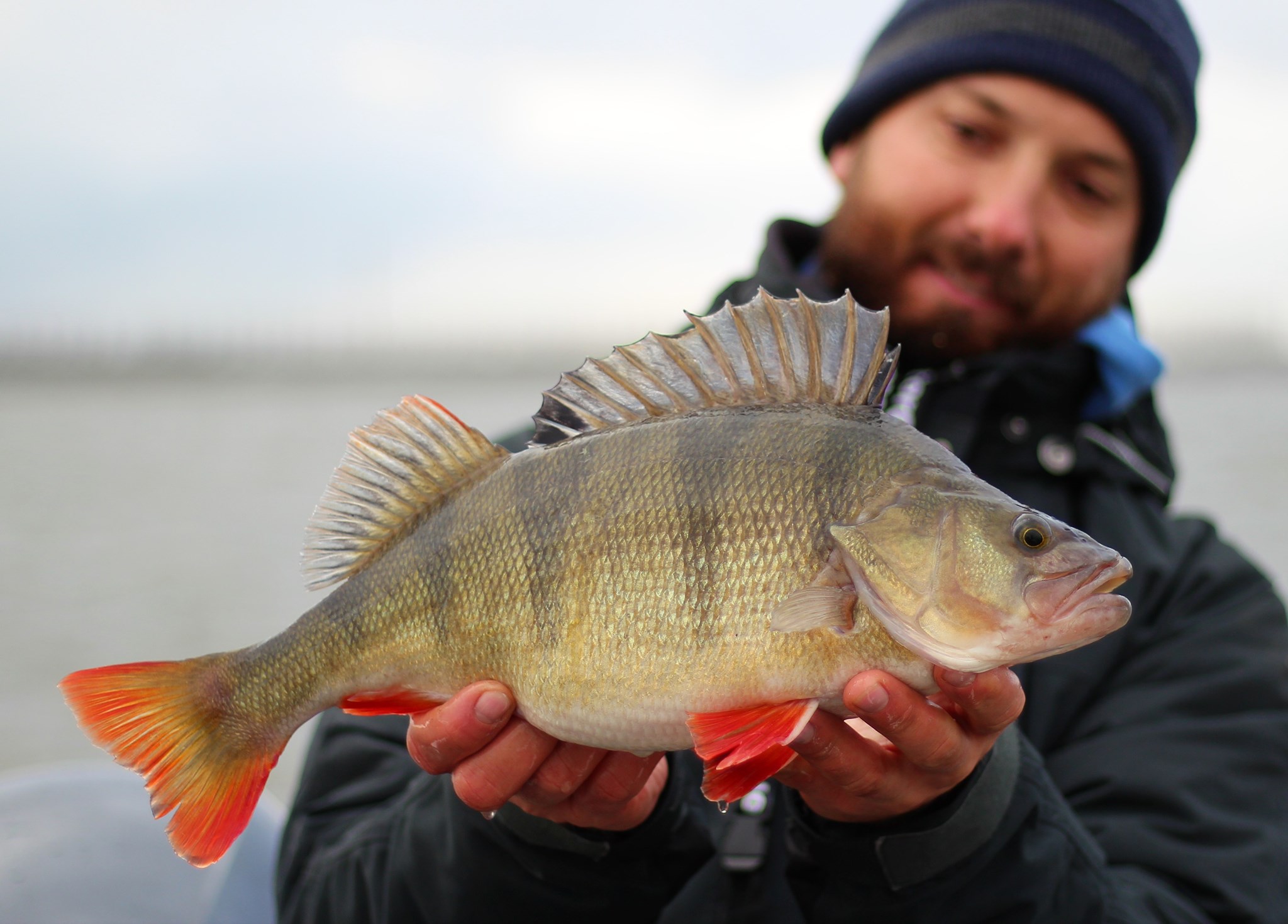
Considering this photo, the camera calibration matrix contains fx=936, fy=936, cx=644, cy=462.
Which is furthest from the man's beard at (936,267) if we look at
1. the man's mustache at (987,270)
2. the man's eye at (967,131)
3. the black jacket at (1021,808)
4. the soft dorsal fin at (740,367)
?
the soft dorsal fin at (740,367)

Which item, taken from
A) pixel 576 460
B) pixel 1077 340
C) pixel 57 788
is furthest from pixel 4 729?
pixel 1077 340

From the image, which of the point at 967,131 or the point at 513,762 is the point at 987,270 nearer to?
the point at 967,131

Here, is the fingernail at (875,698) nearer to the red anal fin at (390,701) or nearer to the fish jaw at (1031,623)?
the fish jaw at (1031,623)

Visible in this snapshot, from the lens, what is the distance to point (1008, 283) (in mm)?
3168

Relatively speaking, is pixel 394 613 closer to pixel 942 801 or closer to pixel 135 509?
pixel 942 801

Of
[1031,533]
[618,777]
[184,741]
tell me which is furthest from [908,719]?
[184,741]

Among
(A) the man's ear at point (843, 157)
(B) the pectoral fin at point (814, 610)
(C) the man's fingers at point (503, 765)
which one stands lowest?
(C) the man's fingers at point (503, 765)

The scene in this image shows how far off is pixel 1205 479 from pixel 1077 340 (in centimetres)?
1240

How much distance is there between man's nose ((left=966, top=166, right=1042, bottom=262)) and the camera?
3.06m

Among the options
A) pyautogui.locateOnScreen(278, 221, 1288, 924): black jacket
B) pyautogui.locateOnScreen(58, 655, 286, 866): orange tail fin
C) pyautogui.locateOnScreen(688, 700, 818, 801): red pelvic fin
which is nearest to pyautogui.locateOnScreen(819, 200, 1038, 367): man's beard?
pyautogui.locateOnScreen(278, 221, 1288, 924): black jacket

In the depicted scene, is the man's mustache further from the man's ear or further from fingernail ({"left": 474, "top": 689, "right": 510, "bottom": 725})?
fingernail ({"left": 474, "top": 689, "right": 510, "bottom": 725})

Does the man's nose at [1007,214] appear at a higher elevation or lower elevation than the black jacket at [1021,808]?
higher

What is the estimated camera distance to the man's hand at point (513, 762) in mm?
1506

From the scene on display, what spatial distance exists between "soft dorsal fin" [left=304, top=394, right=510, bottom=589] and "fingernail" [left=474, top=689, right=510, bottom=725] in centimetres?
34
